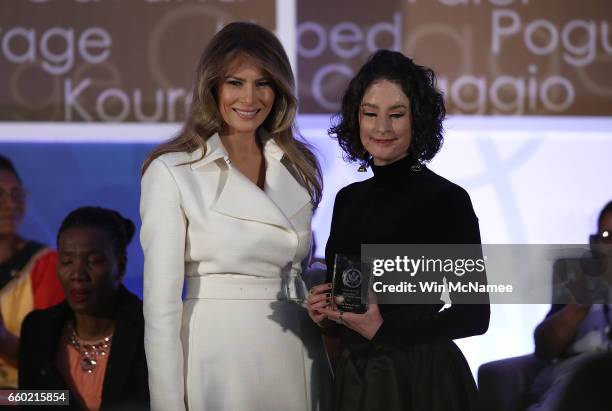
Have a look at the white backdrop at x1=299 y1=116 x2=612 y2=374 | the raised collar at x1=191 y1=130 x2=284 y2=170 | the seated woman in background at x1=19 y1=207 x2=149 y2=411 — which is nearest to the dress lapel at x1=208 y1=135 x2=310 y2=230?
the raised collar at x1=191 y1=130 x2=284 y2=170

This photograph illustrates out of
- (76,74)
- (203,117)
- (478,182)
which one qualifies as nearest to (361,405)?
(203,117)

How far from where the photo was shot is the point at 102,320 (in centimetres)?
369

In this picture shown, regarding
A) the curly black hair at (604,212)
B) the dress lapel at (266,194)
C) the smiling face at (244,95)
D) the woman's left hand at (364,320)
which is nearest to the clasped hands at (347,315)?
the woman's left hand at (364,320)

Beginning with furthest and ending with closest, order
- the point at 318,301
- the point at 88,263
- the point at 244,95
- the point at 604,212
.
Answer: the point at 604,212, the point at 88,263, the point at 244,95, the point at 318,301

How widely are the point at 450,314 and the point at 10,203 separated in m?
2.89

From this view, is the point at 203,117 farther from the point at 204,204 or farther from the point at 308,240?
the point at 308,240

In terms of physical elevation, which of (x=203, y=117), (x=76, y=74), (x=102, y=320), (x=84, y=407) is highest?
(x=76, y=74)

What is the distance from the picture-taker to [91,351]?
11.9 feet

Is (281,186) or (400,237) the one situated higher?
(281,186)

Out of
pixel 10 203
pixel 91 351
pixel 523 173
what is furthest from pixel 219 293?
pixel 523 173

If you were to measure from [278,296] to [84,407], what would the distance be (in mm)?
1257

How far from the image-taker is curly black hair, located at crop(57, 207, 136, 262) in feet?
13.2

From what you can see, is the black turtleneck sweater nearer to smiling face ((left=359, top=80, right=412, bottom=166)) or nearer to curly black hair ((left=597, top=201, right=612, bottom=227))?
smiling face ((left=359, top=80, right=412, bottom=166))

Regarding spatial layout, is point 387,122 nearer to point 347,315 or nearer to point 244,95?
point 244,95
